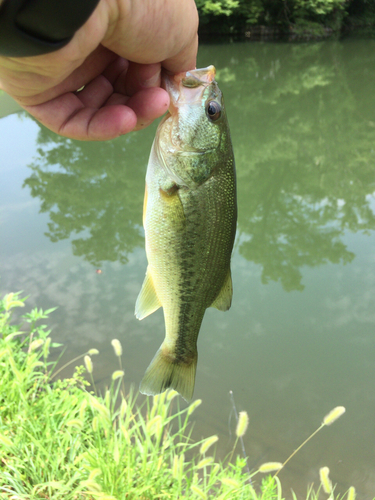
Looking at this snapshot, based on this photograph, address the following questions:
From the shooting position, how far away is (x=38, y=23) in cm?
84

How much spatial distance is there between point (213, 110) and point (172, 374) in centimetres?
104

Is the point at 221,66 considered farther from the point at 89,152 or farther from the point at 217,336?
the point at 217,336

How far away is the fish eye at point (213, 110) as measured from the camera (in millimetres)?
1389

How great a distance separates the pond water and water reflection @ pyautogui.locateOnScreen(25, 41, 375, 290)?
0.03 meters

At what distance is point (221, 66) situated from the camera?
56.3 feet

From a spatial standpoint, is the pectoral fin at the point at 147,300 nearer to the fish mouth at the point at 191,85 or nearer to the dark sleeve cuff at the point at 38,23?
the fish mouth at the point at 191,85

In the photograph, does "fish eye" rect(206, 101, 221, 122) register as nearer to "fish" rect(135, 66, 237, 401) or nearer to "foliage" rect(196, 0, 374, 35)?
"fish" rect(135, 66, 237, 401)

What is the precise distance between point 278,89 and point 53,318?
1216cm

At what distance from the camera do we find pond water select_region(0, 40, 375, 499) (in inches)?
140

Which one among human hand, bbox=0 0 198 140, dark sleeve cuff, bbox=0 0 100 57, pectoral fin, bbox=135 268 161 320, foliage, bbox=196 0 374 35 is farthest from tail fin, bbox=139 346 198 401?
foliage, bbox=196 0 374 35

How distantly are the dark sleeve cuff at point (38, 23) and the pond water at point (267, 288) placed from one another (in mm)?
3174

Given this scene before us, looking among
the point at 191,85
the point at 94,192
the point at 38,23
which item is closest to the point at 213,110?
the point at 191,85

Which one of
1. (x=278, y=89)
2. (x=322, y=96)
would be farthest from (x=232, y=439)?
(x=278, y=89)

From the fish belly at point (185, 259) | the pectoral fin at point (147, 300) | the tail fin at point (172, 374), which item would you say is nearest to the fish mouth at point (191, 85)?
the fish belly at point (185, 259)
